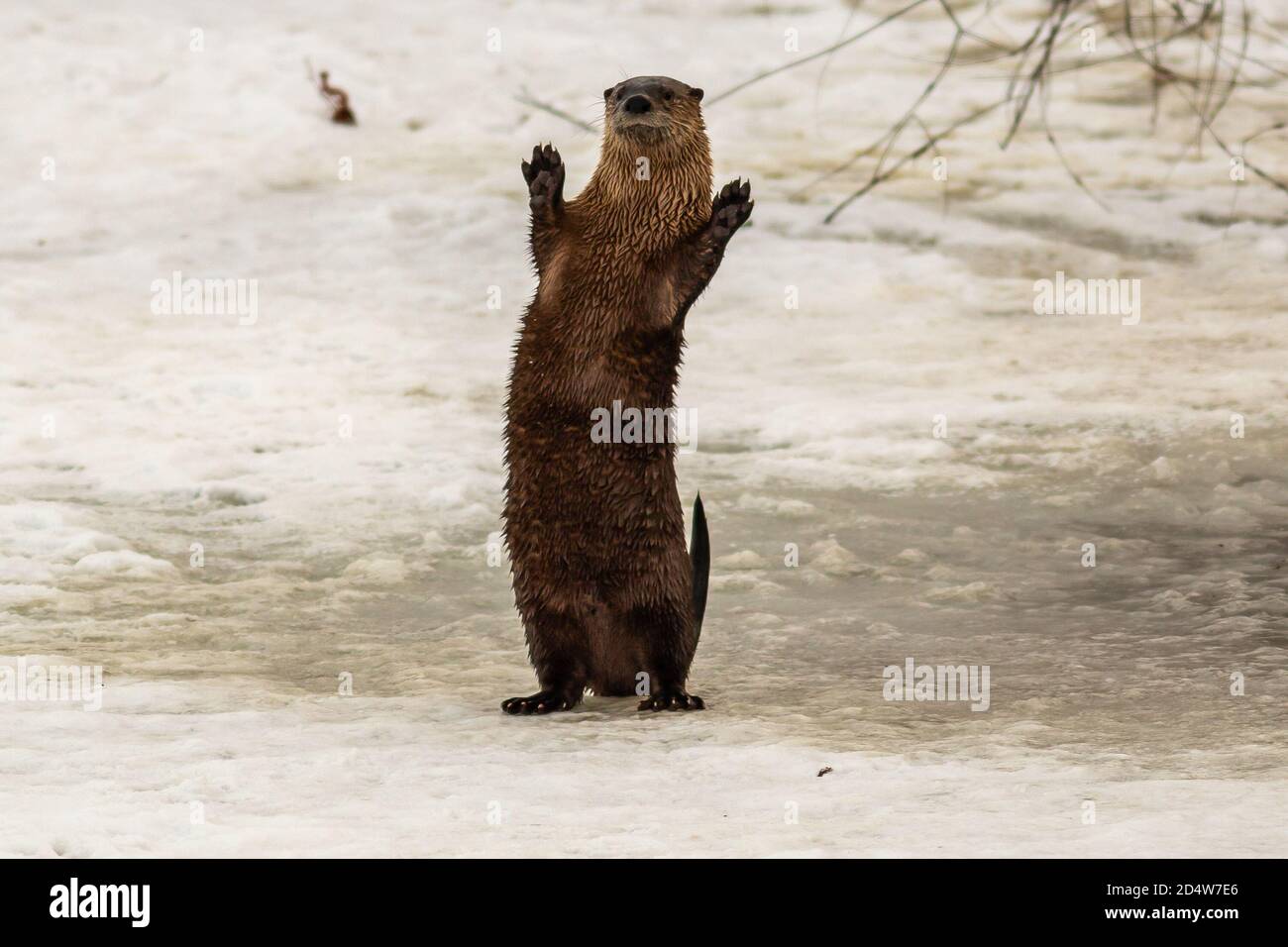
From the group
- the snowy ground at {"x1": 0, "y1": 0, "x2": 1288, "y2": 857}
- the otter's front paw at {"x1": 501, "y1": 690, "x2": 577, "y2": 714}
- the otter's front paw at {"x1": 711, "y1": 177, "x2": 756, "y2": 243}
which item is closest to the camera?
the snowy ground at {"x1": 0, "y1": 0, "x2": 1288, "y2": 857}

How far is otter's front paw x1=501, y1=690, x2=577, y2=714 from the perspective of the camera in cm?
527

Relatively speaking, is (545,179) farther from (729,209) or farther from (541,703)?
(541,703)

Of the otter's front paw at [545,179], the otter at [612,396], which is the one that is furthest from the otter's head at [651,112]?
the otter's front paw at [545,179]

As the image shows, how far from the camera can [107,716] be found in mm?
5109

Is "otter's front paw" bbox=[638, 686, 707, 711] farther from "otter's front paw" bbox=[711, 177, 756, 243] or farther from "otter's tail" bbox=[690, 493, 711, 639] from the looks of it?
"otter's front paw" bbox=[711, 177, 756, 243]

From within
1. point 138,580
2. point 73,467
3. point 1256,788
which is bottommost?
point 1256,788

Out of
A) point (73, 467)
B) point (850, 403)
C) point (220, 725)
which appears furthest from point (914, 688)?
point (73, 467)

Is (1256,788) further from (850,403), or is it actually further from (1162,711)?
(850,403)

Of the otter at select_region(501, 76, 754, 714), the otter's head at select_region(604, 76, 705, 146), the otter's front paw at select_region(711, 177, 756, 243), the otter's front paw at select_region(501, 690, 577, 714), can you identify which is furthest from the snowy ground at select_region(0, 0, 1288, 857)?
the otter's head at select_region(604, 76, 705, 146)

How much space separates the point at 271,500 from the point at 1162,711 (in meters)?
3.94

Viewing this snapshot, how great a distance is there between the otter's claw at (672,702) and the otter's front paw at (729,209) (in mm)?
1329

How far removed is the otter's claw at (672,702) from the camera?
208 inches

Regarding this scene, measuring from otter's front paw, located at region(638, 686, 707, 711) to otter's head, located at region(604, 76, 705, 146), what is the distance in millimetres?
1599

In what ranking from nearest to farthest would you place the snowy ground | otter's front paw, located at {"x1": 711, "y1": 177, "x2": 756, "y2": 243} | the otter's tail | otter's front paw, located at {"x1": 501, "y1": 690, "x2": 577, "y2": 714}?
the snowy ground
otter's front paw, located at {"x1": 711, "y1": 177, "x2": 756, "y2": 243}
otter's front paw, located at {"x1": 501, "y1": 690, "x2": 577, "y2": 714}
the otter's tail
